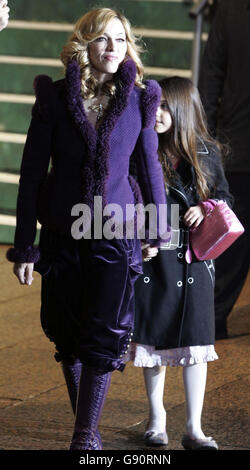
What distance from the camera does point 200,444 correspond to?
12.4 ft

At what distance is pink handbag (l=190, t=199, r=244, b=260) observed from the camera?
154 inches

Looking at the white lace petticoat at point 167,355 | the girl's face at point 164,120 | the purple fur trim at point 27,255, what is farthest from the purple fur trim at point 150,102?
the white lace petticoat at point 167,355

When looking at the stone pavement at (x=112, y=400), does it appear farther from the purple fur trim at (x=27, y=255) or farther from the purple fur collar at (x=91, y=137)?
the purple fur collar at (x=91, y=137)

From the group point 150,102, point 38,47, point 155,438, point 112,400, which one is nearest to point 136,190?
point 150,102

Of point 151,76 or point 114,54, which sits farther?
point 151,76

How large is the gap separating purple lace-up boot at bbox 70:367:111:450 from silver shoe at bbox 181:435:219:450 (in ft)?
1.40

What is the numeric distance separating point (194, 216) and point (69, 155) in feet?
2.10

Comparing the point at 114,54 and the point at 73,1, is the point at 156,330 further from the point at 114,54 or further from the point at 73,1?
the point at 73,1

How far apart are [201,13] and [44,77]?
3846 mm

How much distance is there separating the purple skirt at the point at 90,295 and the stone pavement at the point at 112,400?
1.57 ft

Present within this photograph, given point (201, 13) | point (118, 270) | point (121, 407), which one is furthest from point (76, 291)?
point (201, 13)

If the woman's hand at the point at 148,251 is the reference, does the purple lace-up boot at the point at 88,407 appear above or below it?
below

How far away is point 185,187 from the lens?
13.1 feet

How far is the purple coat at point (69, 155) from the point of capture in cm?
352
